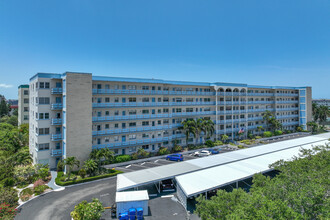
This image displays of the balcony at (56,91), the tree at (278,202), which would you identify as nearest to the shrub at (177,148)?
the balcony at (56,91)

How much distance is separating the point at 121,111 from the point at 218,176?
26.9 metres

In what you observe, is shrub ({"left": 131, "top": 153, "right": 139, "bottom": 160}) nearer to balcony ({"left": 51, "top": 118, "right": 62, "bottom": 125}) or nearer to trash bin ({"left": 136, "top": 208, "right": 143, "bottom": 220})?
balcony ({"left": 51, "top": 118, "right": 62, "bottom": 125})

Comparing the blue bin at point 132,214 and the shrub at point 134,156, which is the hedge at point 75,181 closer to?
the shrub at point 134,156

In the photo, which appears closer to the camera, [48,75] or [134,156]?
[48,75]

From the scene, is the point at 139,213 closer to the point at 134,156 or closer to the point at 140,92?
the point at 134,156

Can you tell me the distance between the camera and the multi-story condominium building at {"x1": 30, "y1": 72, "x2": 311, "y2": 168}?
128 feet

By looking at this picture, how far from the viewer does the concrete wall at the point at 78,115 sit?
37906mm

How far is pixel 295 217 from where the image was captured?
13.5m

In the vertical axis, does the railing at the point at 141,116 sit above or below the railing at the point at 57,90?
below

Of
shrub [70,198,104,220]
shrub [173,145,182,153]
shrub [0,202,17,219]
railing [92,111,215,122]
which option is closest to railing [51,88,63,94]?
railing [92,111,215,122]

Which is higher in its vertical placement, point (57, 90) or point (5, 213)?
point (57, 90)

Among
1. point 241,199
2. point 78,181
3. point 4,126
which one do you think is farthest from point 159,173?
point 4,126

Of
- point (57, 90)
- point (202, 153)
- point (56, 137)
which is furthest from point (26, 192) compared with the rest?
point (202, 153)

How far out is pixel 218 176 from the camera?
98.6 ft
